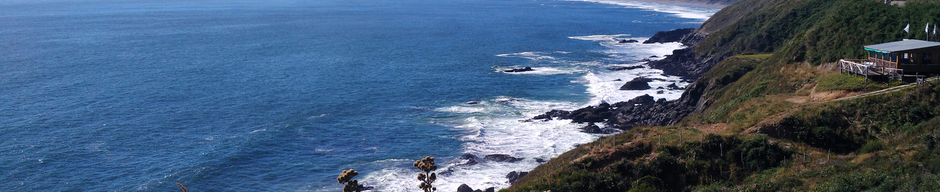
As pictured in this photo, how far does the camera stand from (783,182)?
24188 millimetres

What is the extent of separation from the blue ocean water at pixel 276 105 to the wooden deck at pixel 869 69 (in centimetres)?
1825

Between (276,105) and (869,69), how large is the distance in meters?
48.5

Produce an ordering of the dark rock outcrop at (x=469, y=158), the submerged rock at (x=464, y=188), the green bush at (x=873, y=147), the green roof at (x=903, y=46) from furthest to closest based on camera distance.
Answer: the dark rock outcrop at (x=469, y=158)
the submerged rock at (x=464, y=188)
the green roof at (x=903, y=46)
the green bush at (x=873, y=147)

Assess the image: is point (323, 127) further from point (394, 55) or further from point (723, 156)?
point (394, 55)

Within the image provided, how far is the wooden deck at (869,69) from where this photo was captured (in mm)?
32062

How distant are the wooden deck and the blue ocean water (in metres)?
18.2

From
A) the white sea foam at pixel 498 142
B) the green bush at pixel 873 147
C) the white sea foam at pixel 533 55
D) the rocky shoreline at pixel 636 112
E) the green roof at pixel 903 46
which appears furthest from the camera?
the white sea foam at pixel 533 55

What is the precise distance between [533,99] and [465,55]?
38660mm

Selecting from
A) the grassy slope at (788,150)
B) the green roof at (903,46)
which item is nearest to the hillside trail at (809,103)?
the grassy slope at (788,150)

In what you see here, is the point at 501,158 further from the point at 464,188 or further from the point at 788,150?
the point at 788,150

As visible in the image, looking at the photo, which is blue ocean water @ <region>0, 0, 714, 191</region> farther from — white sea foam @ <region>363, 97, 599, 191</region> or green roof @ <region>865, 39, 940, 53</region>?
green roof @ <region>865, 39, 940, 53</region>

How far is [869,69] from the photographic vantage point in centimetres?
3325

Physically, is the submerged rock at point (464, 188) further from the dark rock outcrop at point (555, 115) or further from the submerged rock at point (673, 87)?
the submerged rock at point (673, 87)

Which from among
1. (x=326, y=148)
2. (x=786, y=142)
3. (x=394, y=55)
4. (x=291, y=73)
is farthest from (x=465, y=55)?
(x=786, y=142)
